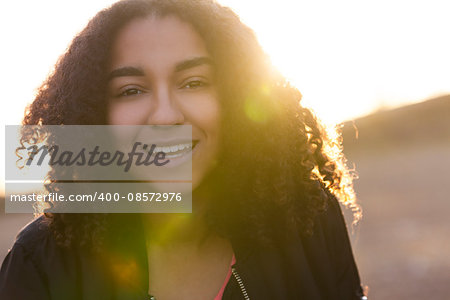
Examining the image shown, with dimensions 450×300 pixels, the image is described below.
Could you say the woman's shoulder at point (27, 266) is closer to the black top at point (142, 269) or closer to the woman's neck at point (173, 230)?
the black top at point (142, 269)

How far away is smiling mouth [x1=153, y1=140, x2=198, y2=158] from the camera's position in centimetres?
199

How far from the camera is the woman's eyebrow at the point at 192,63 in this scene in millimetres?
1997

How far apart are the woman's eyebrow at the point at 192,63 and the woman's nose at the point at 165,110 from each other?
0.12 metres

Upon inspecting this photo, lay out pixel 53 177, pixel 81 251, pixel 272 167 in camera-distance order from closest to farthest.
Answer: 1. pixel 81 251
2. pixel 53 177
3. pixel 272 167

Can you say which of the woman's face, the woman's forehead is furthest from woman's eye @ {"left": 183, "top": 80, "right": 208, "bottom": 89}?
the woman's forehead

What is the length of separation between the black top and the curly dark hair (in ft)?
0.30

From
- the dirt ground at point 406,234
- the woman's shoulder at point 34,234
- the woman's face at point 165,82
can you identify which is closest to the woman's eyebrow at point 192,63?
the woman's face at point 165,82

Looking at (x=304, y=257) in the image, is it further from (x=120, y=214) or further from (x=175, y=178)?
(x=120, y=214)

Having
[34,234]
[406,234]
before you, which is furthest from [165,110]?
[406,234]

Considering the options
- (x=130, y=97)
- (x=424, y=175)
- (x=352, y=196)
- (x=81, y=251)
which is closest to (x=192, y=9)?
(x=130, y=97)

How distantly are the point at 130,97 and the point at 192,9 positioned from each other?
0.53 metres

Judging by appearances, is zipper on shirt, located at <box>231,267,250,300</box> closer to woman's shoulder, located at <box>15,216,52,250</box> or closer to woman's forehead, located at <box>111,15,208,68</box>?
woman's shoulder, located at <box>15,216,52,250</box>

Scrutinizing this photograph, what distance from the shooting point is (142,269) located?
6.54 feet

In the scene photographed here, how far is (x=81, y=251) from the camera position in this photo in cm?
198
